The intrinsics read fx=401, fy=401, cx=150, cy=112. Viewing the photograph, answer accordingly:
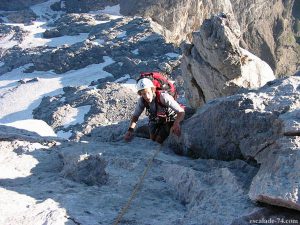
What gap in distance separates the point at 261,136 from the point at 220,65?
20.7m

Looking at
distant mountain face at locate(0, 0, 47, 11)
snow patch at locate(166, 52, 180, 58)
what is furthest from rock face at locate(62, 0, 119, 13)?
snow patch at locate(166, 52, 180, 58)

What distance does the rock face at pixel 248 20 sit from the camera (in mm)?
61141

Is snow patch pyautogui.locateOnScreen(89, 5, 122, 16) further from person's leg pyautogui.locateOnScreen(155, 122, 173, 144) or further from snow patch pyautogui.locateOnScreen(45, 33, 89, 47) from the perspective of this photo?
person's leg pyautogui.locateOnScreen(155, 122, 173, 144)

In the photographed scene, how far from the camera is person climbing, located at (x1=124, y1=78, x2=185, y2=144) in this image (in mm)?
8672

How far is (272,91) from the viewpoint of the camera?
27.2 feet

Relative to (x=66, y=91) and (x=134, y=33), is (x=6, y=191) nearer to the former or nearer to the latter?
(x=66, y=91)

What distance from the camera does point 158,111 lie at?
9.30m

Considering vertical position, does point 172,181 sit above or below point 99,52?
below

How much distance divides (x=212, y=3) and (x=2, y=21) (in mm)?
35472

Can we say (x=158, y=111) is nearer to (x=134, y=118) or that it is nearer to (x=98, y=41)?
(x=134, y=118)

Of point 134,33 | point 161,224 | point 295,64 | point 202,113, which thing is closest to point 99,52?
point 134,33

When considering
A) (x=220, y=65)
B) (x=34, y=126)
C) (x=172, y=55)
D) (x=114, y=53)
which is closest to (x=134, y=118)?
(x=34, y=126)

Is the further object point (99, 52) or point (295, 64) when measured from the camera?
point (295, 64)

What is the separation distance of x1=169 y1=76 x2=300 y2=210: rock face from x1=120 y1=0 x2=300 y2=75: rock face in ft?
166
